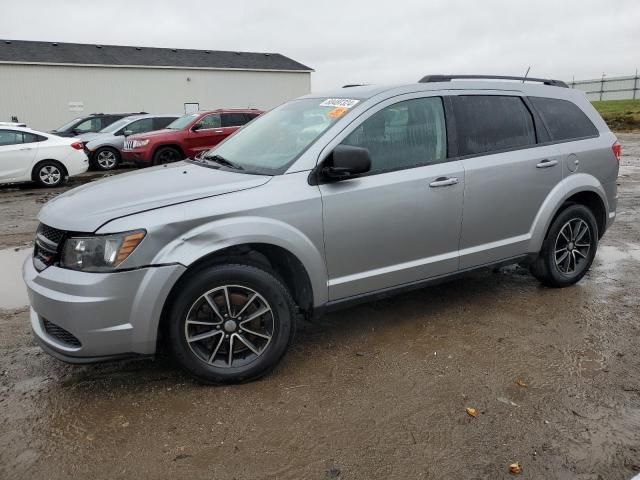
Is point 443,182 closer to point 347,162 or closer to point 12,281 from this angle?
point 347,162

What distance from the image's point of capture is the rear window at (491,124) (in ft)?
13.5

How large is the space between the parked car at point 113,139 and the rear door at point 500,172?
13366mm

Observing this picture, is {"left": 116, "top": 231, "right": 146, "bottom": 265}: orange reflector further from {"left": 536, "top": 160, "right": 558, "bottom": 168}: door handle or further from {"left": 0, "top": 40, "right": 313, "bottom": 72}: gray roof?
{"left": 0, "top": 40, "right": 313, "bottom": 72}: gray roof

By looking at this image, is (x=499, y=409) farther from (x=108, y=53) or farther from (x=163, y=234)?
(x=108, y=53)

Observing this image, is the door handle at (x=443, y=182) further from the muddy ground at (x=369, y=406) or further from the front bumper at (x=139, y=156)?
the front bumper at (x=139, y=156)

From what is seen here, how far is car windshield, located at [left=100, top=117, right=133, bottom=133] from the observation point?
1603cm

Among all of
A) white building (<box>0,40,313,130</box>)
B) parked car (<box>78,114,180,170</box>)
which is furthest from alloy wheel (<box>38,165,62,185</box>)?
white building (<box>0,40,313,130</box>)

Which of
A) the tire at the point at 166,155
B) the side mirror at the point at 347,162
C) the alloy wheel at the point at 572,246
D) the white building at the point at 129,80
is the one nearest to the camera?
the side mirror at the point at 347,162

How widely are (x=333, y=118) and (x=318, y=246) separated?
0.94 metres

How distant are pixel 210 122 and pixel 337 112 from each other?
36.5 ft

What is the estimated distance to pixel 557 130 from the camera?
4.63m

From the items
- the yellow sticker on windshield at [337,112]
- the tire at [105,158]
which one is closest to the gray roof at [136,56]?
the tire at [105,158]

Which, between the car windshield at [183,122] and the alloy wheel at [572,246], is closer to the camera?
the alloy wheel at [572,246]

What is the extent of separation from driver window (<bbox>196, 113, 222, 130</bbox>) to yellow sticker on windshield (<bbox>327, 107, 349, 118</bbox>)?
35.9ft
